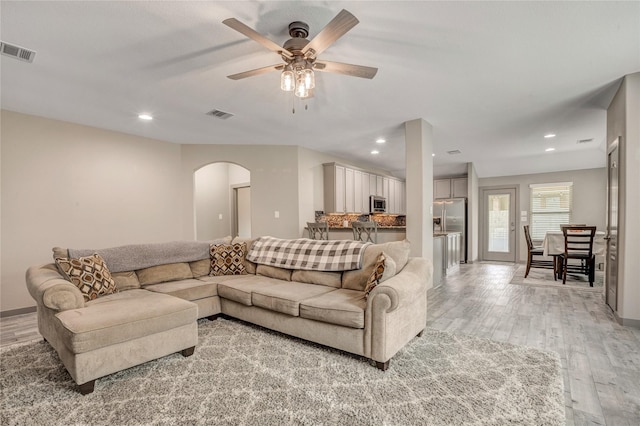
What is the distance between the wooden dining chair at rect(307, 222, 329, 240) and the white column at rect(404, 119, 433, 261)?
1.51m

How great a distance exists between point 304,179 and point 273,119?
5.69ft

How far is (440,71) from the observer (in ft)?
9.52

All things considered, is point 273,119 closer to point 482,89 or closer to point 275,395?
point 482,89

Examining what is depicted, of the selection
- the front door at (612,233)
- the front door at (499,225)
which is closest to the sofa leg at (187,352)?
the front door at (612,233)

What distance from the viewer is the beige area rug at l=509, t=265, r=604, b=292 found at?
5.06 m

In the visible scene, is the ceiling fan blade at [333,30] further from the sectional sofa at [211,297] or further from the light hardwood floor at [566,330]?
the light hardwood floor at [566,330]

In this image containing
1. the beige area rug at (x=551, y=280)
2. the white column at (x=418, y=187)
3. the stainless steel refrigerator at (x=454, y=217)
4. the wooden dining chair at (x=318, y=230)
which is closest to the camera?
the white column at (x=418, y=187)

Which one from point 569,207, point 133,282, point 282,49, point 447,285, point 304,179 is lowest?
point 447,285

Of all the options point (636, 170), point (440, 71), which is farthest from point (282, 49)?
point (636, 170)

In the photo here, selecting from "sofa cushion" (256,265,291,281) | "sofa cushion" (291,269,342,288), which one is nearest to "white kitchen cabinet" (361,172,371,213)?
"sofa cushion" (256,265,291,281)

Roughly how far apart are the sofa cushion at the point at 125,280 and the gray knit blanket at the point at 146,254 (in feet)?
0.15

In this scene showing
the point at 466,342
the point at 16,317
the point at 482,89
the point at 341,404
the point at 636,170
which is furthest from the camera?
the point at 16,317

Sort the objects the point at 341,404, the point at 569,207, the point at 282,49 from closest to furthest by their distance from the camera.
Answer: the point at 341,404 < the point at 282,49 < the point at 569,207

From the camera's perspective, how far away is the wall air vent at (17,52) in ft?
7.89
